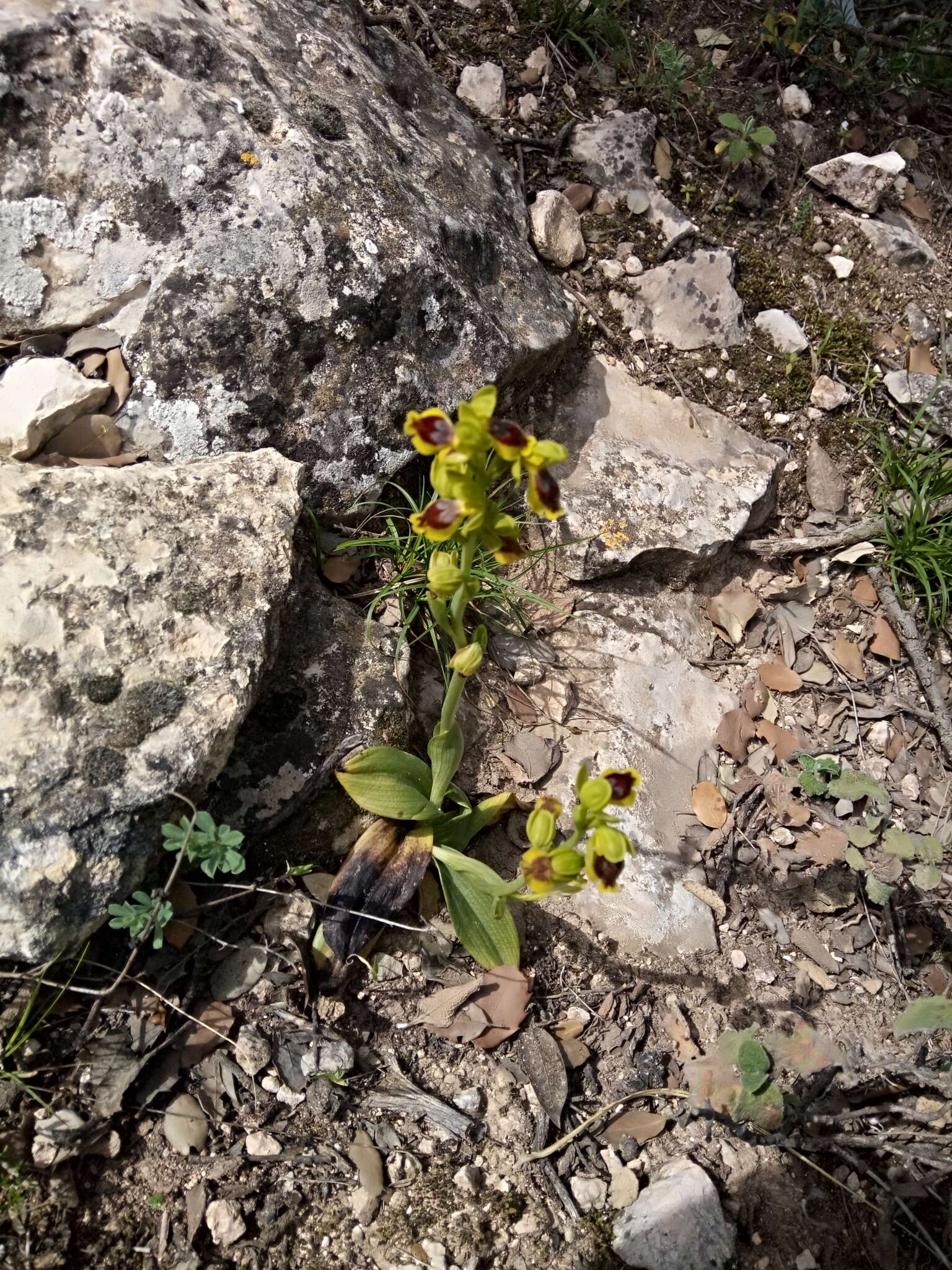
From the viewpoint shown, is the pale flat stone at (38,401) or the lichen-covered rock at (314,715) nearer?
the lichen-covered rock at (314,715)

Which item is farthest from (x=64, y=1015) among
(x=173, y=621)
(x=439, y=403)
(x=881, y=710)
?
(x=881, y=710)

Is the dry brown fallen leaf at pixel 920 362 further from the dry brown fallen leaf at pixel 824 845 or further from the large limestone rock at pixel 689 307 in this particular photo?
the dry brown fallen leaf at pixel 824 845

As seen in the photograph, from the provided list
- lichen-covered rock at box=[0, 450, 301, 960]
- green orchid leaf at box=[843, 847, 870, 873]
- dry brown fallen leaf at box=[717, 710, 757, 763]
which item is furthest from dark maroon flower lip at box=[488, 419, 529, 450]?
green orchid leaf at box=[843, 847, 870, 873]

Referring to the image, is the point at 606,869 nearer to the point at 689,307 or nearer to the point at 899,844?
the point at 899,844

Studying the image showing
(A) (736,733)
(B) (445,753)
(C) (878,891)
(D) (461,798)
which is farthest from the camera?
(A) (736,733)

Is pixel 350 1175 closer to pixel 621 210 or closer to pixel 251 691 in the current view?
pixel 251 691

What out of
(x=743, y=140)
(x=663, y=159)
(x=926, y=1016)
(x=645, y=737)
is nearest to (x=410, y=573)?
(x=645, y=737)

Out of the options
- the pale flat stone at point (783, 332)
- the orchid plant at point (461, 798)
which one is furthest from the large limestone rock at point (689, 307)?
the orchid plant at point (461, 798)
